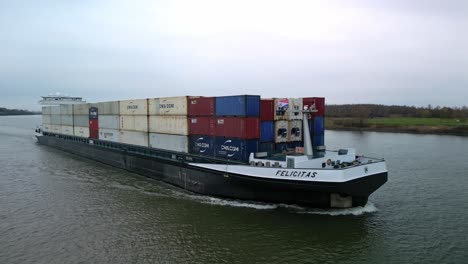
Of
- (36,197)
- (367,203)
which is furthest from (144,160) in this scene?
(367,203)

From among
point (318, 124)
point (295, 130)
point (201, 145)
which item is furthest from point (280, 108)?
point (201, 145)

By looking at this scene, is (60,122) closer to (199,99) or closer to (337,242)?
(199,99)

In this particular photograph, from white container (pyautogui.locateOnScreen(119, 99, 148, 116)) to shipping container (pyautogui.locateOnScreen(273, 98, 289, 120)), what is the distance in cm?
1193

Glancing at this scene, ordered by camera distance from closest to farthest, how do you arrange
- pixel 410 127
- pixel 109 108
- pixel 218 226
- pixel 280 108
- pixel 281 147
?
1. pixel 218 226
2. pixel 280 108
3. pixel 281 147
4. pixel 109 108
5. pixel 410 127

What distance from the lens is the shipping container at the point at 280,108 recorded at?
64.3 feet

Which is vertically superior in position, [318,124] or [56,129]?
[318,124]

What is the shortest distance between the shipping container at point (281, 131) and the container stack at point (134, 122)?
38.8 feet

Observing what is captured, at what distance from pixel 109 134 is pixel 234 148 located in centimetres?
1812

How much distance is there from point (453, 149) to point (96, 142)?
3967 centimetres

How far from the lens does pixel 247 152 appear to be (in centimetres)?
1870

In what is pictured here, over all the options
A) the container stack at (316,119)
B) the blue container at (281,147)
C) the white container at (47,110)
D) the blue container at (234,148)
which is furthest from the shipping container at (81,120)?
the container stack at (316,119)

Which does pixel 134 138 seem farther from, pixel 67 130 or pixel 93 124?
pixel 67 130

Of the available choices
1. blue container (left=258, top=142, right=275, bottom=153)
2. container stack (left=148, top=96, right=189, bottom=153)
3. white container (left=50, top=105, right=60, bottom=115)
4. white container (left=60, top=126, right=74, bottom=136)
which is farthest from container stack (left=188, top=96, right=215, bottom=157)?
white container (left=50, top=105, right=60, bottom=115)

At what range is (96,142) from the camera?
35.2m
